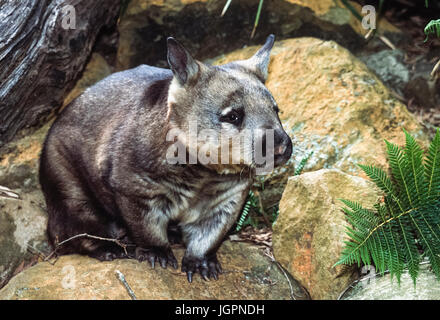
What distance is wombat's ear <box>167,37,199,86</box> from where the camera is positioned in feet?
11.9

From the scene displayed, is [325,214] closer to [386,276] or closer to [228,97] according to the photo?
[386,276]

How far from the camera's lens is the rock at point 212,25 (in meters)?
5.85

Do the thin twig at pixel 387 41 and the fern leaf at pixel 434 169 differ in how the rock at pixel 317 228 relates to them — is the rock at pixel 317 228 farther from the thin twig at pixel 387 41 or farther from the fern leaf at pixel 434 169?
the thin twig at pixel 387 41

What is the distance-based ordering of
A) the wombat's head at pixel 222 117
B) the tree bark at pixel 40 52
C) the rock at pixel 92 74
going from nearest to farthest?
1. the wombat's head at pixel 222 117
2. the tree bark at pixel 40 52
3. the rock at pixel 92 74

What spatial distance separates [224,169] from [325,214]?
864 millimetres

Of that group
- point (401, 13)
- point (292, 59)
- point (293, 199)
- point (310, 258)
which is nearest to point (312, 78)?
point (292, 59)

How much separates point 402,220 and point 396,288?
19.8 inches

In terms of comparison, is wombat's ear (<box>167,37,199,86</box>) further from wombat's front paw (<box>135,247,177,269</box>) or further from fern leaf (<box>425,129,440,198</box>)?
fern leaf (<box>425,129,440,198</box>)

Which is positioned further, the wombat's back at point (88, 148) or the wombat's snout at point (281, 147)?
the wombat's back at point (88, 148)

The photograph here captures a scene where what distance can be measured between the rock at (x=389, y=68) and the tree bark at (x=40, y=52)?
123 inches

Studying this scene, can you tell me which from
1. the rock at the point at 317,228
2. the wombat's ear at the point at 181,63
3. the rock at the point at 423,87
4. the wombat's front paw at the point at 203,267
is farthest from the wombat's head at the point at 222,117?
the rock at the point at 423,87

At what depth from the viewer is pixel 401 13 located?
22.8ft

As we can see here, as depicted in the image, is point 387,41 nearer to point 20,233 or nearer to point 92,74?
point 92,74

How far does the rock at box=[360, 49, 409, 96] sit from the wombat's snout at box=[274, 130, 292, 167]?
116 inches
